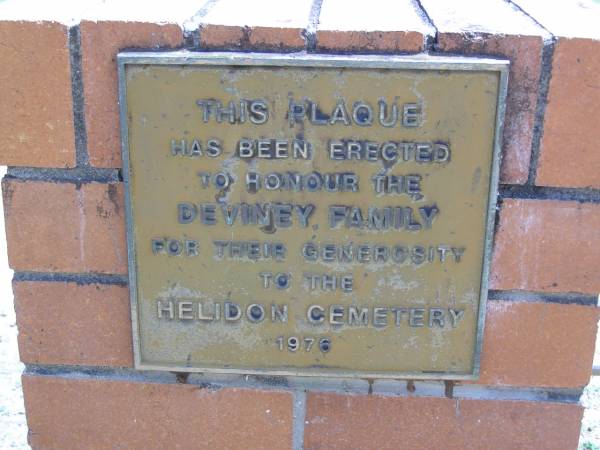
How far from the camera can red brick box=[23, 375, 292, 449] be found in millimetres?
1338

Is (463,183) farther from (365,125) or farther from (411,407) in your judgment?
(411,407)

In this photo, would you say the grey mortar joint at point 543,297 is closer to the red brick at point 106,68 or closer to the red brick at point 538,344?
the red brick at point 538,344

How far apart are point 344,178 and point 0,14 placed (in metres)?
0.63

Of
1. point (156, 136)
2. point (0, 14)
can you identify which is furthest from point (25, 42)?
point (156, 136)

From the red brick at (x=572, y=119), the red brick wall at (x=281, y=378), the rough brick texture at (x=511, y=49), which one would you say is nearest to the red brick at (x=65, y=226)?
the red brick wall at (x=281, y=378)

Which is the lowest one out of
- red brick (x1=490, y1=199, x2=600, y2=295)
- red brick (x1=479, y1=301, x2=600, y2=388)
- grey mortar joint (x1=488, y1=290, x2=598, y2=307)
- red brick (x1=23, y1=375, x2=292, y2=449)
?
red brick (x1=23, y1=375, x2=292, y2=449)

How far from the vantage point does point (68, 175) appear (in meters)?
1.22

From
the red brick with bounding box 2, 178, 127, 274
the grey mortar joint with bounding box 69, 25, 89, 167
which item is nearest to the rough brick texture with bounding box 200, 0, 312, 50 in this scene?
the grey mortar joint with bounding box 69, 25, 89, 167

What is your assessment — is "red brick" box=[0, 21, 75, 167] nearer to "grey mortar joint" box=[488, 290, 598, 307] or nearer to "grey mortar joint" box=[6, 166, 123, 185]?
"grey mortar joint" box=[6, 166, 123, 185]

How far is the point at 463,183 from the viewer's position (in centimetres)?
115

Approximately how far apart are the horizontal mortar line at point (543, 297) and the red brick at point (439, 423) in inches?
8.2

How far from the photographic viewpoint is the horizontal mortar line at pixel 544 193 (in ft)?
3.90

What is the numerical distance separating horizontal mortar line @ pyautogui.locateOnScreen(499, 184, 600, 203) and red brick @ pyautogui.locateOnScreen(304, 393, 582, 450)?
399 millimetres

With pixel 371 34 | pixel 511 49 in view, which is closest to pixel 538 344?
pixel 511 49
